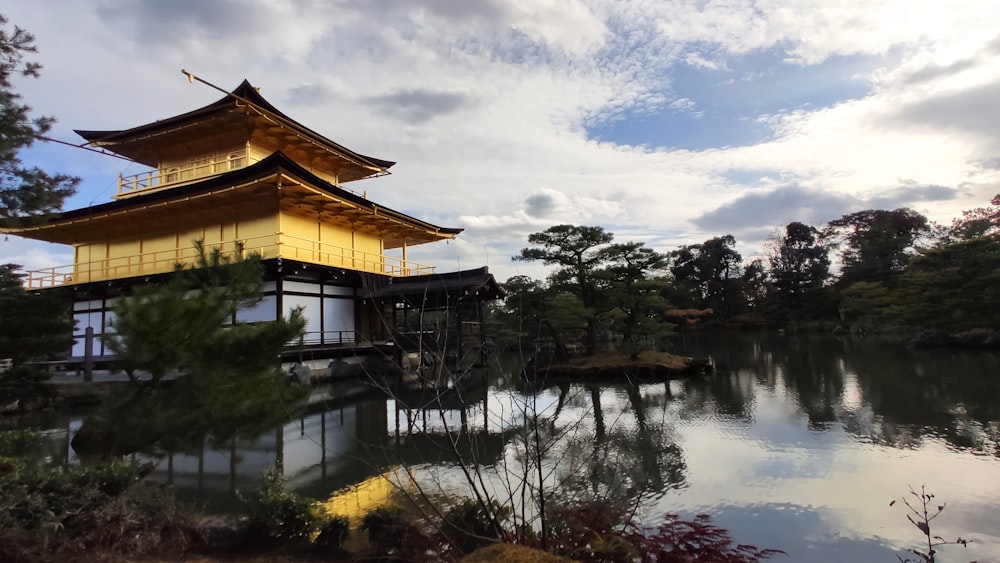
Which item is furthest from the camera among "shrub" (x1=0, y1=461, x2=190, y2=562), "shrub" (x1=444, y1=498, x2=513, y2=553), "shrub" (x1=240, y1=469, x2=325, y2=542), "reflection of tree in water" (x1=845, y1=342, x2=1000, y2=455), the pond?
"reflection of tree in water" (x1=845, y1=342, x2=1000, y2=455)

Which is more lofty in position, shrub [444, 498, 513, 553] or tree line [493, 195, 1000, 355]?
tree line [493, 195, 1000, 355]

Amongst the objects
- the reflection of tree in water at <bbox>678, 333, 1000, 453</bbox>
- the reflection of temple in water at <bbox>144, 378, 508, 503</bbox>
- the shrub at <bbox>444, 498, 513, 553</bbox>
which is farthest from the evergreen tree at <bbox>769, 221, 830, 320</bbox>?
the shrub at <bbox>444, 498, 513, 553</bbox>

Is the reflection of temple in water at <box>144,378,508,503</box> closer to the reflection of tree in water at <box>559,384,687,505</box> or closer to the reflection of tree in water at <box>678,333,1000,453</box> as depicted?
the reflection of tree in water at <box>559,384,687,505</box>

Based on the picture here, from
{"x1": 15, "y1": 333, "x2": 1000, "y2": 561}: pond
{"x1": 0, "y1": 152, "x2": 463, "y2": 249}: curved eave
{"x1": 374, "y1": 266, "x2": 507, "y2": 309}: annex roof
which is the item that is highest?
{"x1": 0, "y1": 152, "x2": 463, "y2": 249}: curved eave

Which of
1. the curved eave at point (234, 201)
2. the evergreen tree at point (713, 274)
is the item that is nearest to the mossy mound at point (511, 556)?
the curved eave at point (234, 201)

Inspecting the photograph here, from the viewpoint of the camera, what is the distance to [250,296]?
207 inches

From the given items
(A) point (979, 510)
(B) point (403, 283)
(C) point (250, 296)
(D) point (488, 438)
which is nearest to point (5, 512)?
(C) point (250, 296)

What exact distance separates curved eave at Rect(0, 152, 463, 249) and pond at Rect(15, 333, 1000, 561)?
5.99m

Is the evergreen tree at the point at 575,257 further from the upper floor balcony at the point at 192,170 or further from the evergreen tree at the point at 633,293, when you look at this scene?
the upper floor balcony at the point at 192,170

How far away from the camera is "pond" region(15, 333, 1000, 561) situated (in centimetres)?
438

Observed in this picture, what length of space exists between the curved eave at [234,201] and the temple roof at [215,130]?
227cm

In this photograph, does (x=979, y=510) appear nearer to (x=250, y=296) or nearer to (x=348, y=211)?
(x=250, y=296)

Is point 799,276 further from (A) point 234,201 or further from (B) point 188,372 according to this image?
(B) point 188,372

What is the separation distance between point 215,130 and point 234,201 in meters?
3.07
